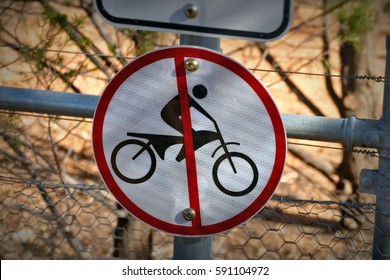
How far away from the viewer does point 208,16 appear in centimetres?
133

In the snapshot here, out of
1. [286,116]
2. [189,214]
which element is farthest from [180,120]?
[286,116]

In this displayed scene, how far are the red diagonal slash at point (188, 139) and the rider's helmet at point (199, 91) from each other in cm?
2

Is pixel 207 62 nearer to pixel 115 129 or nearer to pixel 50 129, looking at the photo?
pixel 115 129

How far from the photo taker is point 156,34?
11.3 feet

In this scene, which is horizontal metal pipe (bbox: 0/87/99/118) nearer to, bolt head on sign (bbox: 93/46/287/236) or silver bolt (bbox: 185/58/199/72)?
bolt head on sign (bbox: 93/46/287/236)

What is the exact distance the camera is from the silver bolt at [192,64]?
138 cm

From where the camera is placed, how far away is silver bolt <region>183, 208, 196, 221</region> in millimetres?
1462

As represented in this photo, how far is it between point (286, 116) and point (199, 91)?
0.34 metres

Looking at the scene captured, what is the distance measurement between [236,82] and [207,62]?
0.23ft

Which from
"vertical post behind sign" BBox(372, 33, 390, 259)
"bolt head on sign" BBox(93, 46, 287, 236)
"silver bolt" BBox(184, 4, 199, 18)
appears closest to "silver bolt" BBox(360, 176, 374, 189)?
"vertical post behind sign" BBox(372, 33, 390, 259)

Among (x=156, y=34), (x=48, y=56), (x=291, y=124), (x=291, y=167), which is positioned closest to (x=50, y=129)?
(x=48, y=56)

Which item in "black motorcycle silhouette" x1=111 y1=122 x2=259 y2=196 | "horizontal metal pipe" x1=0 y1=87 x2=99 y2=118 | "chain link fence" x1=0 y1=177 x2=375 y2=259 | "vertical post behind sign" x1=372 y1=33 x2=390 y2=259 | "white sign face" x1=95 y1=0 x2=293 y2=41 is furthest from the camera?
"chain link fence" x1=0 y1=177 x2=375 y2=259

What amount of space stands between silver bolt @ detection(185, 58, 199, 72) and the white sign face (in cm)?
6

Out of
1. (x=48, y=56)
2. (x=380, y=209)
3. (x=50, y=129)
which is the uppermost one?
(x=48, y=56)
